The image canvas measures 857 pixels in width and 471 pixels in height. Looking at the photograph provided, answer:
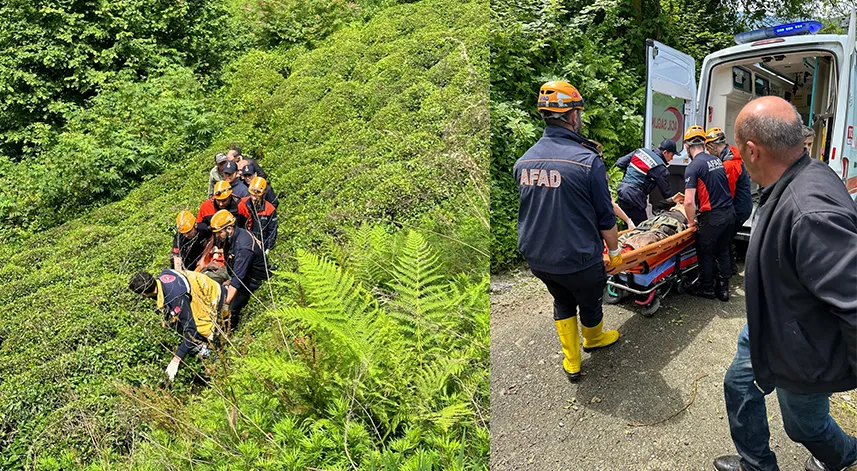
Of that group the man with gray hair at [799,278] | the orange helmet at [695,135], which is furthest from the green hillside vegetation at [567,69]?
the man with gray hair at [799,278]

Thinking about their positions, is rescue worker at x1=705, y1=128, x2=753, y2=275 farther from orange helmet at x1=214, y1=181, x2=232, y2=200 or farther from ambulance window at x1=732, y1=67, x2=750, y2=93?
orange helmet at x1=214, y1=181, x2=232, y2=200

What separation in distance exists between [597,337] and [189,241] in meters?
4.61

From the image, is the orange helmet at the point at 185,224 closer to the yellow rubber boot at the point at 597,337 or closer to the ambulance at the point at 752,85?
the yellow rubber boot at the point at 597,337

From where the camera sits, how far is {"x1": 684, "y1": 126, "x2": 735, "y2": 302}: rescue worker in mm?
4488

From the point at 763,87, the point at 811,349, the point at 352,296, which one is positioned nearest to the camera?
the point at 811,349

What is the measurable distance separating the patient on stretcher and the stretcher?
0.13m

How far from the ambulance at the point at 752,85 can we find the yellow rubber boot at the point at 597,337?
2.43 meters

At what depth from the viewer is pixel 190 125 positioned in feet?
43.2

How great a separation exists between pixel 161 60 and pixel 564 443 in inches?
608

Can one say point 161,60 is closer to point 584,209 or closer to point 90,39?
point 90,39

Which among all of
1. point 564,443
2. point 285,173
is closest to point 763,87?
point 564,443

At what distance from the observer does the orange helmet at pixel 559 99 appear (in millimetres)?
3170

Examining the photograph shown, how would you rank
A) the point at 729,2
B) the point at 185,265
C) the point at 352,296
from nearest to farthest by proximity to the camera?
1. the point at 352,296
2. the point at 185,265
3. the point at 729,2

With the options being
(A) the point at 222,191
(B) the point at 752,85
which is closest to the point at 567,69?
(B) the point at 752,85
